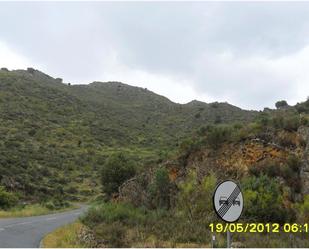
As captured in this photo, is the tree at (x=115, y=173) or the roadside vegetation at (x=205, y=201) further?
the tree at (x=115, y=173)

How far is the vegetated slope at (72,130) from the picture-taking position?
45812mm

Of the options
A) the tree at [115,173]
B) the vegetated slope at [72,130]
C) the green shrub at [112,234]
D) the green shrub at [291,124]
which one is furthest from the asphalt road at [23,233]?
the vegetated slope at [72,130]

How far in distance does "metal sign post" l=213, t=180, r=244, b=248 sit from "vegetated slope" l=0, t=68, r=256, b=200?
31.8 m

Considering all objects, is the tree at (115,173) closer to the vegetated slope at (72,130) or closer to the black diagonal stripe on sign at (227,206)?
the vegetated slope at (72,130)

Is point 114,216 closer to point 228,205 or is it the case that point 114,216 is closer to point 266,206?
point 266,206

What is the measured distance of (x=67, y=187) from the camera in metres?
47.2

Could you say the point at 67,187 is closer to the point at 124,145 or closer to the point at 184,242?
the point at 124,145

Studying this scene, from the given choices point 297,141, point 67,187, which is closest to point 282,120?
point 297,141

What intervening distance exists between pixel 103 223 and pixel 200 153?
926cm

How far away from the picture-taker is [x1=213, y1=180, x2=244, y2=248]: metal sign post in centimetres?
896

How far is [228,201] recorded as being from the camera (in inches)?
357

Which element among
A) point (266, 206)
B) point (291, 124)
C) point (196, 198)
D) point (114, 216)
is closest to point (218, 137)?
point (291, 124)

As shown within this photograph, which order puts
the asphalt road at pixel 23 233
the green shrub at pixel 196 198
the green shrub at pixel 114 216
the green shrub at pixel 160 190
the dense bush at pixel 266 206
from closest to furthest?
the asphalt road at pixel 23 233 < the dense bush at pixel 266 206 < the green shrub at pixel 114 216 < the green shrub at pixel 196 198 < the green shrub at pixel 160 190

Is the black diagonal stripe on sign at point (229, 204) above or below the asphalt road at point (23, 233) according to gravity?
above
